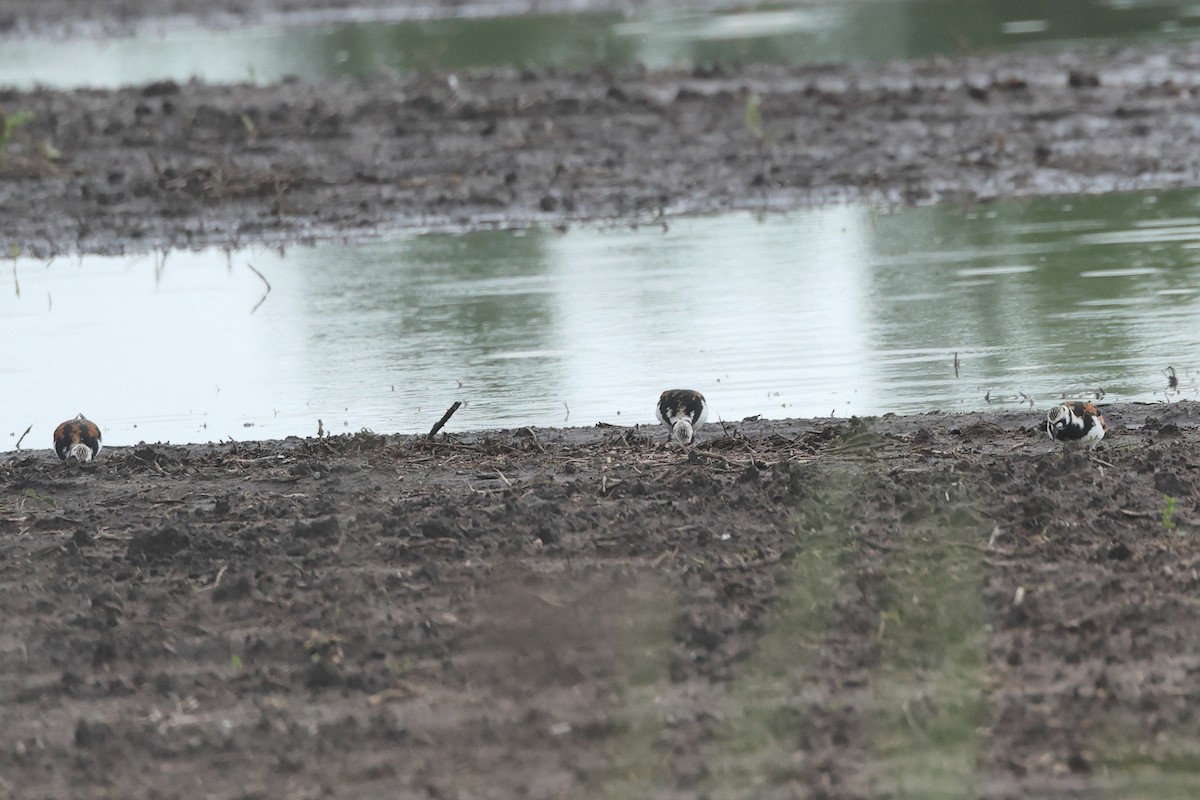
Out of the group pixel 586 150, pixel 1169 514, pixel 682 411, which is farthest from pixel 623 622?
pixel 586 150

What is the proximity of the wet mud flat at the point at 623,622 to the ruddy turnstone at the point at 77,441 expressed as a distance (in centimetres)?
33

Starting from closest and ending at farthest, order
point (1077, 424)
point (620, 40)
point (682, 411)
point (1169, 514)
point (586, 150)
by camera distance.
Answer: point (1169, 514)
point (1077, 424)
point (682, 411)
point (586, 150)
point (620, 40)

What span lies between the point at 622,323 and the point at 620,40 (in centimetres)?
1575

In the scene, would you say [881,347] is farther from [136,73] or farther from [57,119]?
[136,73]

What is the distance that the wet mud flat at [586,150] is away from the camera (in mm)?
13938

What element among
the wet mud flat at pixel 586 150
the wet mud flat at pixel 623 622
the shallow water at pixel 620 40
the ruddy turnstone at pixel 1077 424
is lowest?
the wet mud flat at pixel 623 622

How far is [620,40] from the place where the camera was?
82.2 feet

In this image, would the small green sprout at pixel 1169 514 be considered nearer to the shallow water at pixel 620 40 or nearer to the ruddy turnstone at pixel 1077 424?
the ruddy turnstone at pixel 1077 424

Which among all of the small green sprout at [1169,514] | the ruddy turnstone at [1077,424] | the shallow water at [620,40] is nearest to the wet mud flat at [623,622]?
the small green sprout at [1169,514]

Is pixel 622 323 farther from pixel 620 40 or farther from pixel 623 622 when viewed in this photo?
pixel 620 40

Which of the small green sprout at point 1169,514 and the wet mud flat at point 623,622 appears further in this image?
the small green sprout at point 1169,514

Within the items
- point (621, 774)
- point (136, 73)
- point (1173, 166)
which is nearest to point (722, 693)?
point (621, 774)

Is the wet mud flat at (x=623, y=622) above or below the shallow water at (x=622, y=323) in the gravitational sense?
below

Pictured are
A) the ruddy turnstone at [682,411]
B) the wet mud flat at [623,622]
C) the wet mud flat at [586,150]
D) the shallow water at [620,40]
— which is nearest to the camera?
the wet mud flat at [623,622]
